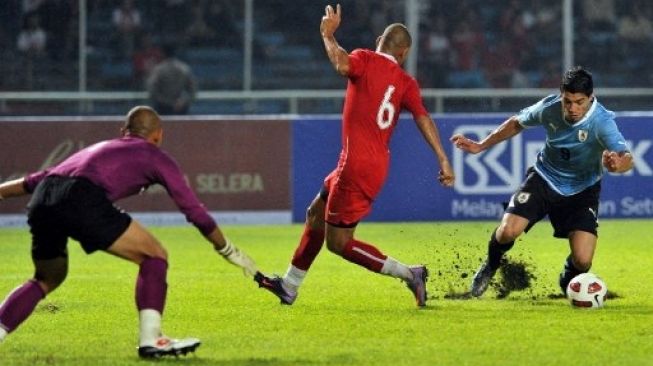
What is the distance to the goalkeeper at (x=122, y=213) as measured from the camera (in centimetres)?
906

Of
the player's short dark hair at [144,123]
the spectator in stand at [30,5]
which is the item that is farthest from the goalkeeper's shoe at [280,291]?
the spectator in stand at [30,5]

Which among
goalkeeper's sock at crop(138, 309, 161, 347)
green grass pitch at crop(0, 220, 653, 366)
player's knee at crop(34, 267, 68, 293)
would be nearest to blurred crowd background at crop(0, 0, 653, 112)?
green grass pitch at crop(0, 220, 653, 366)

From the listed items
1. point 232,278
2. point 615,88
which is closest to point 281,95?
point 615,88

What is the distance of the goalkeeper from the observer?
9.06m

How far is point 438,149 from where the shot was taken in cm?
1159

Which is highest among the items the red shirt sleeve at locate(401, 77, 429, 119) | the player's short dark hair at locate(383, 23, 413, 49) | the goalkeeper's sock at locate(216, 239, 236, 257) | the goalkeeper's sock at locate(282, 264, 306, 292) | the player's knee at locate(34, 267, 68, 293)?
the player's short dark hair at locate(383, 23, 413, 49)

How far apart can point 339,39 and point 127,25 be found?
3.11 metres

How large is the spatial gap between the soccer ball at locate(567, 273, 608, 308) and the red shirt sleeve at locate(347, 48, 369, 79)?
220 centimetres

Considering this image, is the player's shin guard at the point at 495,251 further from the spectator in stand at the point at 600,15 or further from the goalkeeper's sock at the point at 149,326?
the spectator in stand at the point at 600,15

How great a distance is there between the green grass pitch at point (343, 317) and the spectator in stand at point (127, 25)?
6.35 m

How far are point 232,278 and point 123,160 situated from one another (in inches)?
241

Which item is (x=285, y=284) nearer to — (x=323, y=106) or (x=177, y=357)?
(x=177, y=357)

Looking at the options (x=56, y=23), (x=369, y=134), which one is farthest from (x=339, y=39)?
(x=369, y=134)

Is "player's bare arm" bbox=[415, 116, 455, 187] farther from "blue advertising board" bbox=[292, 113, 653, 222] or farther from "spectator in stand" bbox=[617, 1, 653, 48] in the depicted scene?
"spectator in stand" bbox=[617, 1, 653, 48]
